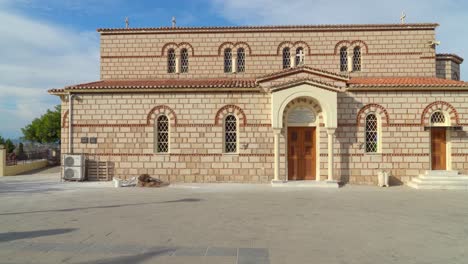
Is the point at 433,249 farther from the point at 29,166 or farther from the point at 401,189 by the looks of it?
the point at 29,166

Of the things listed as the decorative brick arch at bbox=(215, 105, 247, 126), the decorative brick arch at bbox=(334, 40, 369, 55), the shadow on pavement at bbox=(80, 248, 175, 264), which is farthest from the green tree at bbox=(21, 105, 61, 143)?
the shadow on pavement at bbox=(80, 248, 175, 264)

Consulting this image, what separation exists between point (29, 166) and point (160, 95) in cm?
1353

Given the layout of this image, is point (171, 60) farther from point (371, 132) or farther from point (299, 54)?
point (371, 132)

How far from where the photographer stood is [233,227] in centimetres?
720

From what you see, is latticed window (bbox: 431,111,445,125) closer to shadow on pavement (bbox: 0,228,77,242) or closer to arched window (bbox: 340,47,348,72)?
arched window (bbox: 340,47,348,72)

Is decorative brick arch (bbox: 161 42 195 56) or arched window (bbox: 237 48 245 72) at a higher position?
decorative brick arch (bbox: 161 42 195 56)

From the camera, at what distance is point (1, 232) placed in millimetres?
6793

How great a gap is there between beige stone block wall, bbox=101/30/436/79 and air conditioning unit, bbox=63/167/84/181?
5990 millimetres

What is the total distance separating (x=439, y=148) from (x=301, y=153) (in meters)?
6.36

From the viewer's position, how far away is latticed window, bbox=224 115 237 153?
48.1ft

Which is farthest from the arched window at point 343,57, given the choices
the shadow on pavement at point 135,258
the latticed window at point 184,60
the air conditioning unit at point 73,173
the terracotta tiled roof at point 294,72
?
the shadow on pavement at point 135,258

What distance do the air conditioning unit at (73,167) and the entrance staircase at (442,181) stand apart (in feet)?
49.4

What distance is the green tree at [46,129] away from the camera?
116ft

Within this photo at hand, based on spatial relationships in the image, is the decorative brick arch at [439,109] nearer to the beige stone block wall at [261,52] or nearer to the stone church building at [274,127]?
the stone church building at [274,127]
